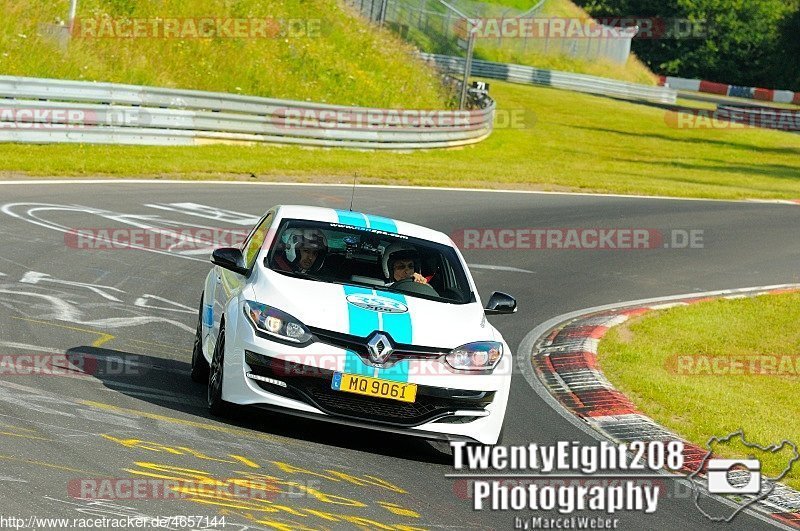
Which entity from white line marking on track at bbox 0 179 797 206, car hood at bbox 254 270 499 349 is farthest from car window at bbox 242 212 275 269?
white line marking on track at bbox 0 179 797 206

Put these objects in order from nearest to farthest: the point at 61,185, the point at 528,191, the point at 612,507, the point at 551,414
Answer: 1. the point at 612,507
2. the point at 551,414
3. the point at 61,185
4. the point at 528,191

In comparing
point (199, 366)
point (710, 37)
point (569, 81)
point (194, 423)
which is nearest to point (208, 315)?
point (199, 366)

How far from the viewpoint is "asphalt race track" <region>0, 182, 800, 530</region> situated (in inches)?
265

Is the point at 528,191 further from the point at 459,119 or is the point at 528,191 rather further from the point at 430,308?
the point at 430,308

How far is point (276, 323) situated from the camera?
8078mm

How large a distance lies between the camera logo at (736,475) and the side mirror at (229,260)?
3.29 meters

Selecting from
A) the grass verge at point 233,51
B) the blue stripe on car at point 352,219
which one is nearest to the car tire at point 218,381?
the blue stripe on car at point 352,219

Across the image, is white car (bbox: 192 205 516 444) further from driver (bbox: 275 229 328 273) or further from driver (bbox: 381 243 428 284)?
driver (bbox: 381 243 428 284)

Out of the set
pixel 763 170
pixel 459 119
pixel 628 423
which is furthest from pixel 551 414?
pixel 763 170

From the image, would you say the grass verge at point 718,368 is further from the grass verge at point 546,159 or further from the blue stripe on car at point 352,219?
the grass verge at point 546,159

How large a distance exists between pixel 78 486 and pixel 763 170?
36595 millimetres

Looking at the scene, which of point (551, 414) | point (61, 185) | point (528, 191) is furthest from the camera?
point (528, 191)

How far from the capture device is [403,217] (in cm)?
2025

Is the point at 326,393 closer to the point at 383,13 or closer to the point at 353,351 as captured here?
the point at 353,351
